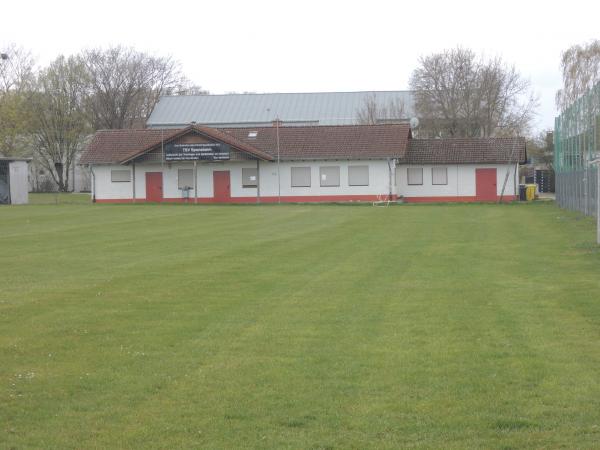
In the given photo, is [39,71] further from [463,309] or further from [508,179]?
A: [463,309]

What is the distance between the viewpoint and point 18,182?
2243 inches

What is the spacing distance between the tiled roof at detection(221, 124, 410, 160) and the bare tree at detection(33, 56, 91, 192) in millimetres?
26544

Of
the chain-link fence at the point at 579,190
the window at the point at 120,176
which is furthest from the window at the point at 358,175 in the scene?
the window at the point at 120,176

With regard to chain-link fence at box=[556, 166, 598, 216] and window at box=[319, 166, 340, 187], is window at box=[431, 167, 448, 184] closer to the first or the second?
window at box=[319, 166, 340, 187]

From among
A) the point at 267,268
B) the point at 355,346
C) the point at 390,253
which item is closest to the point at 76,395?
the point at 355,346

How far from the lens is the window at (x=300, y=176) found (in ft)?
193

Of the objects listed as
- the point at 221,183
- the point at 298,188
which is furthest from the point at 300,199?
the point at 221,183

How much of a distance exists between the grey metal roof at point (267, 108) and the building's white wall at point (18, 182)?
2667 cm

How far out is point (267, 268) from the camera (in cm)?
1733

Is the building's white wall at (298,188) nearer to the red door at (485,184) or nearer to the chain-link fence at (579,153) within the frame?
the red door at (485,184)

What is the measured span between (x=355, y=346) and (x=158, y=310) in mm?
3618

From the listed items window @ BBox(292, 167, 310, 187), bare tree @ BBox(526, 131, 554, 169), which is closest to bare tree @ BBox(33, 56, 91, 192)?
window @ BBox(292, 167, 310, 187)

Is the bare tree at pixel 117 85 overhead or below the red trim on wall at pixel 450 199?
overhead

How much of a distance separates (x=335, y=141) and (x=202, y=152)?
9.10m
